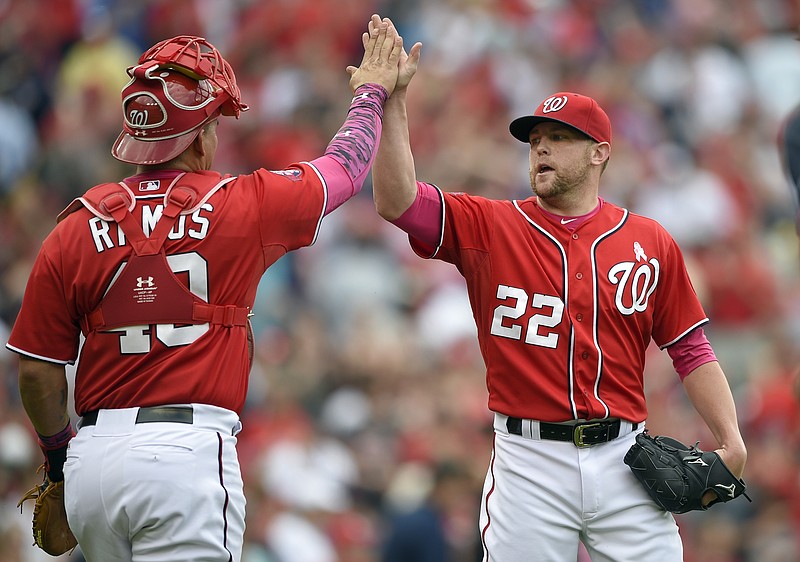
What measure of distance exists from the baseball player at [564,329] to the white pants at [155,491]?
117 cm

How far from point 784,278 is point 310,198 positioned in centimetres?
793

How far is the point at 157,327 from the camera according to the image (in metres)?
3.82

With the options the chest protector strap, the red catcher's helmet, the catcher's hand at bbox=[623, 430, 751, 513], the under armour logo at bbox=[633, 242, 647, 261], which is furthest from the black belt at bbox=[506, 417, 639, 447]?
the red catcher's helmet

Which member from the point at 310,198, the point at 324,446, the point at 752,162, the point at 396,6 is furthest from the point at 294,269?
the point at 310,198

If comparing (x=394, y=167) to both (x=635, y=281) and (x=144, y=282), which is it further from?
(x=144, y=282)

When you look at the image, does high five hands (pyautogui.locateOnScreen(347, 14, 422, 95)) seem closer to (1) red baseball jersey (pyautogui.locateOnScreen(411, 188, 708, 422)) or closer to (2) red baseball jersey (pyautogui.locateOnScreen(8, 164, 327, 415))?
(1) red baseball jersey (pyautogui.locateOnScreen(411, 188, 708, 422))

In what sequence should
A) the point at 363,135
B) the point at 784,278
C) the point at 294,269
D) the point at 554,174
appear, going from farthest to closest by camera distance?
the point at 784,278
the point at 294,269
the point at 554,174
the point at 363,135

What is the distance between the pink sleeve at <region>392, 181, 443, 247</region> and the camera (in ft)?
15.0

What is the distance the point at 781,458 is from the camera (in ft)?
29.8

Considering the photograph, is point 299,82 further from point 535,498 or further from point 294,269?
point 535,498

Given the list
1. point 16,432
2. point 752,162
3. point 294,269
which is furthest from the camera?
point 752,162

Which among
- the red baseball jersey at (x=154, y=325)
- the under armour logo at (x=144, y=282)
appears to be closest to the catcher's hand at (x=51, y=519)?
the red baseball jersey at (x=154, y=325)

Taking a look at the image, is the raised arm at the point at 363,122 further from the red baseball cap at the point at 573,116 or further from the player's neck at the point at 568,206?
the player's neck at the point at 568,206

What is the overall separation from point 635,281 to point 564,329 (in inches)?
14.1
